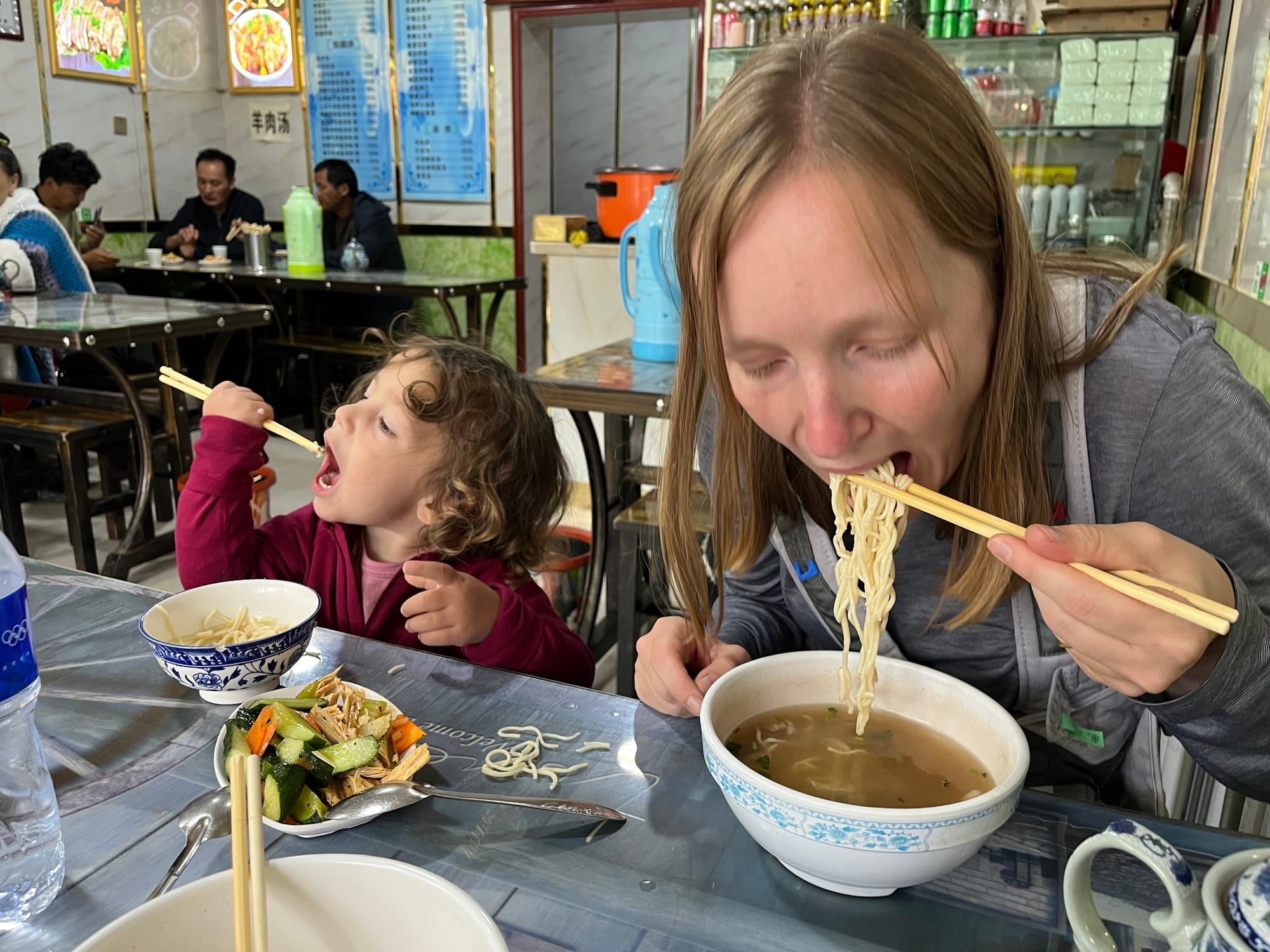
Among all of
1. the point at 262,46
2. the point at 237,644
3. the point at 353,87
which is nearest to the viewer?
the point at 237,644

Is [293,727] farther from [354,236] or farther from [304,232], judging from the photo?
[354,236]

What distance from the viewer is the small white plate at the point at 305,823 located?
788 mm

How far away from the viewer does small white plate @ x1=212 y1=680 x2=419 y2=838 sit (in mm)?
788

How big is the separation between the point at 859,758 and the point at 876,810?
21 centimetres

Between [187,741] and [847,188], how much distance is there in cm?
88

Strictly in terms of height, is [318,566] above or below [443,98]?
below

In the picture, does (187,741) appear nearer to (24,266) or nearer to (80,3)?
(24,266)

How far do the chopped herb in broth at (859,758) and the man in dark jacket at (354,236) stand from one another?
630 centimetres

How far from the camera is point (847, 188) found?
775 millimetres

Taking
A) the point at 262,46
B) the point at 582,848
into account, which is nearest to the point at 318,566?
the point at 582,848

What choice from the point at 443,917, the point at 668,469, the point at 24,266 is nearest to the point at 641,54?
→ the point at 24,266

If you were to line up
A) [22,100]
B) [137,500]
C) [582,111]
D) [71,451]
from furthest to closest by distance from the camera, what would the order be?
[582,111] < [22,100] < [137,500] < [71,451]

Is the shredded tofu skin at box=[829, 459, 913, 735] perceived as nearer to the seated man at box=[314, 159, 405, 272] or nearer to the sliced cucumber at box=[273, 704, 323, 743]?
the sliced cucumber at box=[273, 704, 323, 743]

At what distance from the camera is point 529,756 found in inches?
36.7
